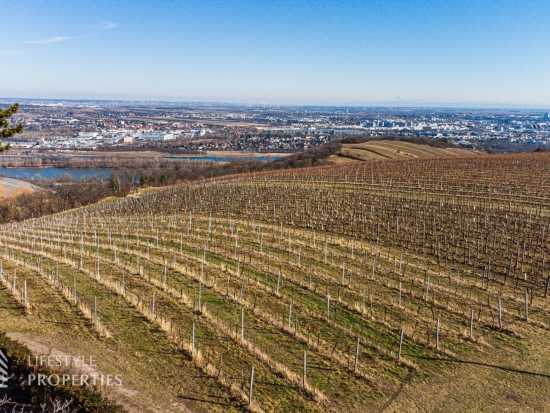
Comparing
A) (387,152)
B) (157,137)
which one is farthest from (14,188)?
(157,137)

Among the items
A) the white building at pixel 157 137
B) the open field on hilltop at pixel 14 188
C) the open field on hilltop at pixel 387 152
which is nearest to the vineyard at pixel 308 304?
the open field on hilltop at pixel 14 188

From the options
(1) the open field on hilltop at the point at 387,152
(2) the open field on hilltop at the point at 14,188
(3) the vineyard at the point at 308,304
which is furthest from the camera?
(1) the open field on hilltop at the point at 387,152

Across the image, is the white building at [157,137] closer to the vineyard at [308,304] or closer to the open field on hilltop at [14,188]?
the open field on hilltop at [14,188]

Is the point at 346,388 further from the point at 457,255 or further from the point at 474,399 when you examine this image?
the point at 457,255

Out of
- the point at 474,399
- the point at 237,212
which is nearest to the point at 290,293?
the point at 474,399

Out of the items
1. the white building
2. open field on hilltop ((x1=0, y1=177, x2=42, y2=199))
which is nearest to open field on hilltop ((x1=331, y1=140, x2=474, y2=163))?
open field on hilltop ((x1=0, y1=177, x2=42, y2=199))

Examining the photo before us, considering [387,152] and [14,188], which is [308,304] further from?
[387,152]
